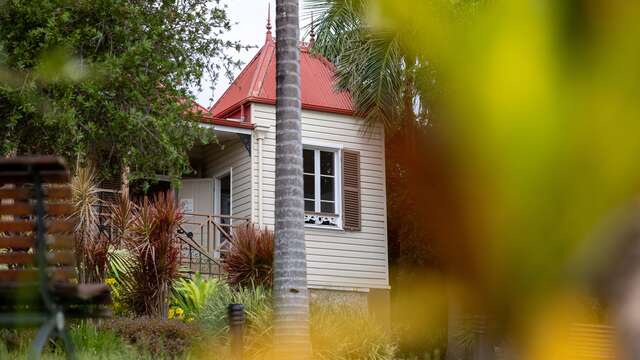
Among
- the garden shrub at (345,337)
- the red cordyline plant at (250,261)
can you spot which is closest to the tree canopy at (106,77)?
the red cordyline plant at (250,261)

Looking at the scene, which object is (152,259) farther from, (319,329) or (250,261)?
(319,329)

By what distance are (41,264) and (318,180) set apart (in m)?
14.4

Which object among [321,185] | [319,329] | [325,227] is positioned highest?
[321,185]

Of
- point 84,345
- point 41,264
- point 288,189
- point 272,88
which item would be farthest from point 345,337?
point 272,88

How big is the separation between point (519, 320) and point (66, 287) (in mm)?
3026

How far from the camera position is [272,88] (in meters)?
18.1

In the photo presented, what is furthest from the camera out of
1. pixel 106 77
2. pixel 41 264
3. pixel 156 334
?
pixel 106 77

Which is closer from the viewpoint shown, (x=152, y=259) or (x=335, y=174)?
(x=152, y=259)

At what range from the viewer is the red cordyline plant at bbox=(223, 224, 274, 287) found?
43.6 ft

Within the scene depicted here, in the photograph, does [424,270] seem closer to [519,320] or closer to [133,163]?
[519,320]

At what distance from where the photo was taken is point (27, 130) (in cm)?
1131

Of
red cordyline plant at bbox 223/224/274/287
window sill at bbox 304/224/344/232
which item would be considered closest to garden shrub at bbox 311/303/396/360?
red cordyline plant at bbox 223/224/274/287

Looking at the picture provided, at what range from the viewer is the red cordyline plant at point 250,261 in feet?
43.6

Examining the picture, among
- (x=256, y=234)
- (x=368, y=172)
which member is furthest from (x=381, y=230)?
(x=256, y=234)
